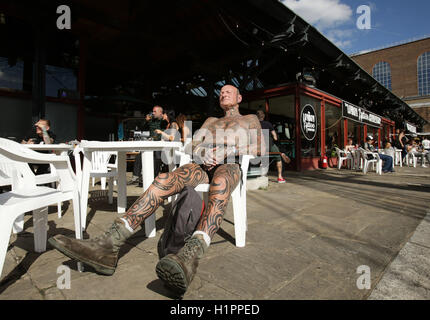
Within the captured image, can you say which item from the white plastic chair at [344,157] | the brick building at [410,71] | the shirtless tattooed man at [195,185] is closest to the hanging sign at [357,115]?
the white plastic chair at [344,157]

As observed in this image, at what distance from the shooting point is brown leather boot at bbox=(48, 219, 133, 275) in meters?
1.33

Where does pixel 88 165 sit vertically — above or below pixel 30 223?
above

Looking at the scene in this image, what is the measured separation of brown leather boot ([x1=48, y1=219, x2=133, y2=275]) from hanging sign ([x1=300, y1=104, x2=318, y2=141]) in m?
7.35

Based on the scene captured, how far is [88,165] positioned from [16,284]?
1.07 m

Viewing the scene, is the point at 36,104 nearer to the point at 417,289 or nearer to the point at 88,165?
the point at 88,165

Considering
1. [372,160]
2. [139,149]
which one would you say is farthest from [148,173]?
[372,160]

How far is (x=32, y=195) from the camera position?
4.96 feet

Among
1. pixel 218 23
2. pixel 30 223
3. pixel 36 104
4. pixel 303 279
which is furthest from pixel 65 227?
pixel 218 23

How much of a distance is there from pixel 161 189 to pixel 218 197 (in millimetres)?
408

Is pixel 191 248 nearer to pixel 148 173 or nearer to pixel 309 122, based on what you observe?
pixel 148 173

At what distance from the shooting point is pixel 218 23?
6.50 metres

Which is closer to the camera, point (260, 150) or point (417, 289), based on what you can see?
point (417, 289)

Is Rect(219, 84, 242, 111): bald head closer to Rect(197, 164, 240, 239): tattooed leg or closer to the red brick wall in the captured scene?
Rect(197, 164, 240, 239): tattooed leg
